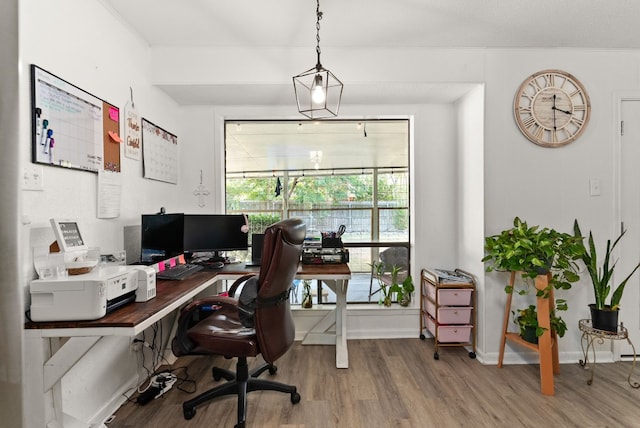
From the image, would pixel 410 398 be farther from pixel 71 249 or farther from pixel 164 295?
pixel 71 249

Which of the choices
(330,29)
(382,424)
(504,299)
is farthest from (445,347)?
(330,29)

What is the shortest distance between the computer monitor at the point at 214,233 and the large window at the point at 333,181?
51 centimetres

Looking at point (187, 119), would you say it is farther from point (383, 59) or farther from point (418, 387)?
point (418, 387)

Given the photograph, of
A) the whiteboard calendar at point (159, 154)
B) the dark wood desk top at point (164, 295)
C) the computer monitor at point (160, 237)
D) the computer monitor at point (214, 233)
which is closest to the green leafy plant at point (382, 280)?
the dark wood desk top at point (164, 295)

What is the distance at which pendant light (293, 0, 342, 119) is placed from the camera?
5.65ft

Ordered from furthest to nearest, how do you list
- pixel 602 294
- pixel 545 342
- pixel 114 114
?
pixel 602 294, pixel 545 342, pixel 114 114

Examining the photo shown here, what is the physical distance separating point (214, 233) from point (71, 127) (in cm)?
122

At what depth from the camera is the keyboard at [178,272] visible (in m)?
1.95

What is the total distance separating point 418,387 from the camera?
2029mm

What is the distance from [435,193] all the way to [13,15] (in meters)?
2.83

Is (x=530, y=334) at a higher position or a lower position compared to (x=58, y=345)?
lower

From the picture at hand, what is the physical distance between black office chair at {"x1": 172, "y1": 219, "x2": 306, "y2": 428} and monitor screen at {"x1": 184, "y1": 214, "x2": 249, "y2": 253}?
842mm

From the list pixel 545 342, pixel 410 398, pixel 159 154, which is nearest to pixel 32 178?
pixel 159 154

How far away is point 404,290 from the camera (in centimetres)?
280
